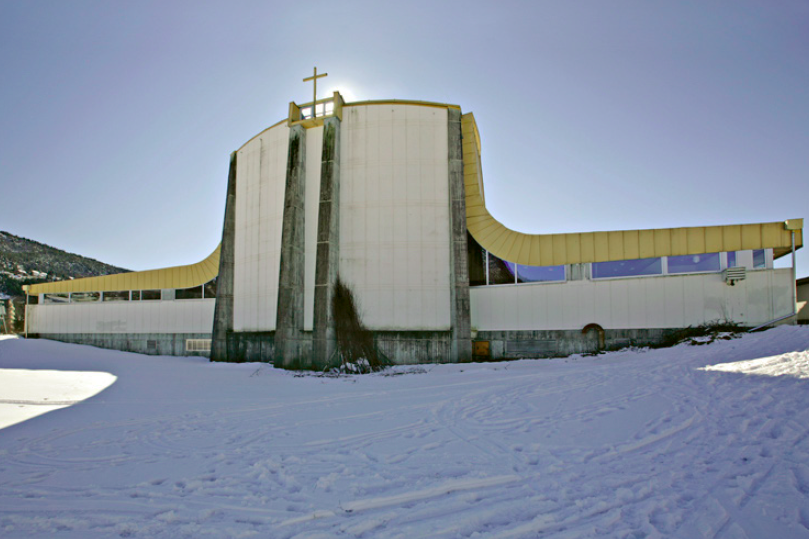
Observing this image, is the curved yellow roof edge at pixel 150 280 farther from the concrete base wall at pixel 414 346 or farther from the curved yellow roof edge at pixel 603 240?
the curved yellow roof edge at pixel 603 240

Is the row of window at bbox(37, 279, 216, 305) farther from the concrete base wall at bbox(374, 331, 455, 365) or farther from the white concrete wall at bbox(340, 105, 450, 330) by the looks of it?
the concrete base wall at bbox(374, 331, 455, 365)

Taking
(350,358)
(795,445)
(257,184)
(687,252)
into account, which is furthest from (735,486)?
(257,184)

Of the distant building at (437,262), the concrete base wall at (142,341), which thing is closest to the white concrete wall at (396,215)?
the distant building at (437,262)

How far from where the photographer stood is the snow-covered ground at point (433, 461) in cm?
354

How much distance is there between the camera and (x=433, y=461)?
5.06 m

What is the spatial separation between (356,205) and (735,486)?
53.1 ft

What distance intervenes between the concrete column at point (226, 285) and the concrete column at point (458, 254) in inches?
406

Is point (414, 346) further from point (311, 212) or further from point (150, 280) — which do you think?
point (150, 280)

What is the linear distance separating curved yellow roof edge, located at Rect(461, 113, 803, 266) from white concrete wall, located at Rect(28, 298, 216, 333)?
1452 cm

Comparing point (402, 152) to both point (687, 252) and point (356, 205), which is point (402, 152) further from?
point (687, 252)

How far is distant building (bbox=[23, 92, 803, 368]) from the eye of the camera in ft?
54.7

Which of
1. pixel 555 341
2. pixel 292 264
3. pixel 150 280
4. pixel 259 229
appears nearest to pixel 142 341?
pixel 150 280

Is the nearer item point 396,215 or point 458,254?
point 458,254

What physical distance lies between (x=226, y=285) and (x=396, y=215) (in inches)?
355
